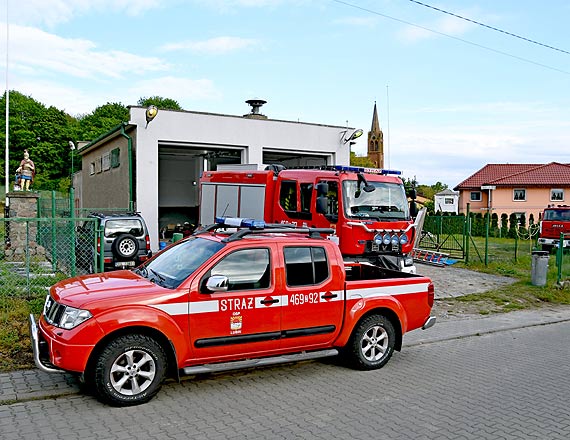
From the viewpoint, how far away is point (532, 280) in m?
14.8

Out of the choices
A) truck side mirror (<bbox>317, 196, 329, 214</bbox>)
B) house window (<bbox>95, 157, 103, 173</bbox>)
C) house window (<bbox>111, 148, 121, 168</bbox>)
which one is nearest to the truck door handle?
truck side mirror (<bbox>317, 196, 329, 214</bbox>)

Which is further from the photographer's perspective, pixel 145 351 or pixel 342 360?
pixel 342 360

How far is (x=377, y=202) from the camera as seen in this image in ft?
38.8

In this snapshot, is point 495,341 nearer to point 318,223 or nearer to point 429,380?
point 429,380

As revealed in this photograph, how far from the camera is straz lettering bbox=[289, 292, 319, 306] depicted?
6.20 m

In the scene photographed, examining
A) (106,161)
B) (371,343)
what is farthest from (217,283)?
(106,161)

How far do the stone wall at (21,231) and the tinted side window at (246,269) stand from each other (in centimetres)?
773

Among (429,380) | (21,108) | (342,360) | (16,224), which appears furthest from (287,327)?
(21,108)

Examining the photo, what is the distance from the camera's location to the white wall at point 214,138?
710 inches

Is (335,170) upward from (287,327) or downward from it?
upward

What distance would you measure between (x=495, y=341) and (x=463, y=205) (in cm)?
5128

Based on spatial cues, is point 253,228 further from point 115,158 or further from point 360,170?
point 115,158

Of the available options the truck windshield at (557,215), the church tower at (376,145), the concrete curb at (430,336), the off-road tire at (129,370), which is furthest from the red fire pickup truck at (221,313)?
the church tower at (376,145)

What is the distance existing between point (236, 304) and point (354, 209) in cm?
609
